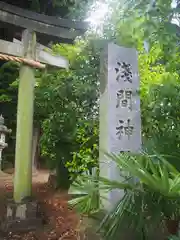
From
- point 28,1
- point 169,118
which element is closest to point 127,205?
point 169,118

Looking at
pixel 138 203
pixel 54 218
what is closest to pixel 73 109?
pixel 54 218

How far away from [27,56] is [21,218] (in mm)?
2951

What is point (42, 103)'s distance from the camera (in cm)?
601

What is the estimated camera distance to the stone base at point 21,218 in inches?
174

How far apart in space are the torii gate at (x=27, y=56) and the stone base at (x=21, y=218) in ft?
0.48

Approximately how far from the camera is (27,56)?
505 cm

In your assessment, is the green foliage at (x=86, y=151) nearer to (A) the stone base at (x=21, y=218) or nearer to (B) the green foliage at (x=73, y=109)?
(B) the green foliage at (x=73, y=109)

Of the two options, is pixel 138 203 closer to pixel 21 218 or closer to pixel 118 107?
pixel 118 107

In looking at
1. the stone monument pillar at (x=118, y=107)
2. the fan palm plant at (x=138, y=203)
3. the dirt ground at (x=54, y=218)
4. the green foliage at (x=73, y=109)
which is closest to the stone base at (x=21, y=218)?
the dirt ground at (x=54, y=218)

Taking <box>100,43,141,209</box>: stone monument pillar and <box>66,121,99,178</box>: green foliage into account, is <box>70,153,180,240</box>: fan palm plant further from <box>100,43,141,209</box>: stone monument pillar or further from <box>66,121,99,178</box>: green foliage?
<box>66,121,99,178</box>: green foliage

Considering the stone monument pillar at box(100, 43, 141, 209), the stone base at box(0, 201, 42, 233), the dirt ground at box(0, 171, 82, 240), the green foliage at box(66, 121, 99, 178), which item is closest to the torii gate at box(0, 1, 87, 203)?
the stone base at box(0, 201, 42, 233)

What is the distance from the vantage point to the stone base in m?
4.41

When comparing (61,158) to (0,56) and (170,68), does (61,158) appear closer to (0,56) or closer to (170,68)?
(0,56)

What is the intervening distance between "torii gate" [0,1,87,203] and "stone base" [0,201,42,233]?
0.48 ft
